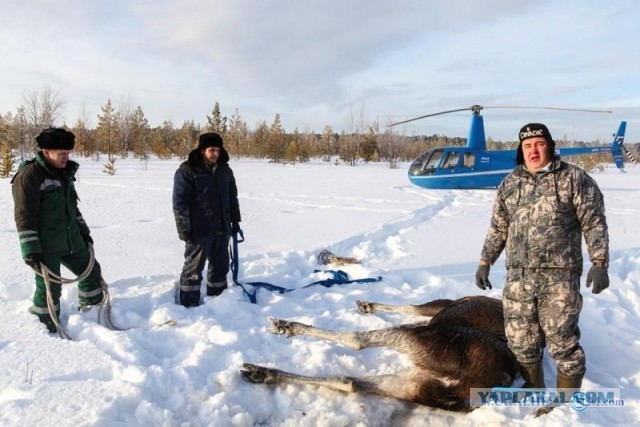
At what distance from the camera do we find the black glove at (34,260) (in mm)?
2973

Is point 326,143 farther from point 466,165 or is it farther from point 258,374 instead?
point 258,374

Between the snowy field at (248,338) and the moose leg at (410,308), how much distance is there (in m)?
0.08

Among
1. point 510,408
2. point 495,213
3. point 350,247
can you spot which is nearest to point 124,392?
point 510,408

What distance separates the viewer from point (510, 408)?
237 cm

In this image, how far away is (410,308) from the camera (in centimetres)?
376

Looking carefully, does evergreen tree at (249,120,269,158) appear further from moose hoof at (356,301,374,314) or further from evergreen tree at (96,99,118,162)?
moose hoof at (356,301,374,314)

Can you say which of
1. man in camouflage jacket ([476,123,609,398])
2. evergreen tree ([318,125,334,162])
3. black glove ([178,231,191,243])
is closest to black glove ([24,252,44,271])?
black glove ([178,231,191,243])

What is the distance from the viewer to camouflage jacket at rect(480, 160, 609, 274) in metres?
2.27

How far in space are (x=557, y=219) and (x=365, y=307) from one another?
1.95 metres

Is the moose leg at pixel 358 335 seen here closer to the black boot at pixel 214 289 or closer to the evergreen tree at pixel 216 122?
the black boot at pixel 214 289

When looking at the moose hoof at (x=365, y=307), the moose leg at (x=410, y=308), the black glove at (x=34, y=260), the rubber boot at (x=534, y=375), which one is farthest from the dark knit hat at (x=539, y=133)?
the black glove at (x=34, y=260)

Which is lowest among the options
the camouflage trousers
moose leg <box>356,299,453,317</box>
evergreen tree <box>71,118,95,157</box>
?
moose leg <box>356,299,453,317</box>

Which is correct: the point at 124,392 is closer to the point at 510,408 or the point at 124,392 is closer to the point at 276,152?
the point at 510,408

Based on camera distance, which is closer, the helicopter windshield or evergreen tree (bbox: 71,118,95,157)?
the helicopter windshield
